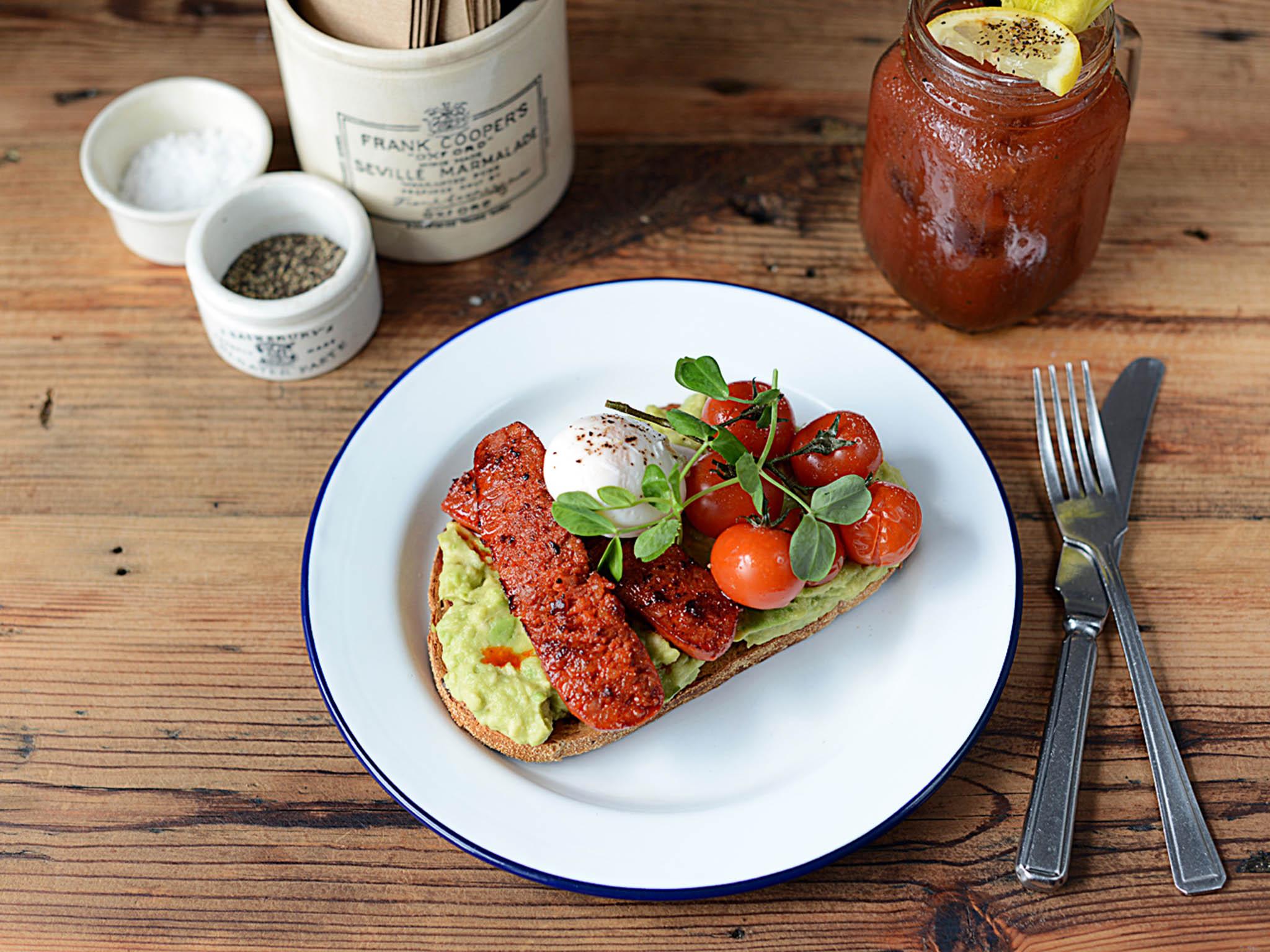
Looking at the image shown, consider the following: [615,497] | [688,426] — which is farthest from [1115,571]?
[615,497]

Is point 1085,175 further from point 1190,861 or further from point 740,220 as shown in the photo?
point 1190,861

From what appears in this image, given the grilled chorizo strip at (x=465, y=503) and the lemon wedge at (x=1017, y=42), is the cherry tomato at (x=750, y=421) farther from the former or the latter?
the lemon wedge at (x=1017, y=42)

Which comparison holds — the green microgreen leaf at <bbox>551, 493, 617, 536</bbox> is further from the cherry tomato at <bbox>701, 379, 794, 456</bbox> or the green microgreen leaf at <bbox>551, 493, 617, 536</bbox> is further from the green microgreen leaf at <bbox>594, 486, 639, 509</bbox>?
the cherry tomato at <bbox>701, 379, 794, 456</bbox>

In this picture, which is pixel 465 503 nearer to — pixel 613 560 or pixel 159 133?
pixel 613 560

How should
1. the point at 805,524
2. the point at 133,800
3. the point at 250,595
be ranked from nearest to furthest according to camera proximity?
the point at 805,524, the point at 133,800, the point at 250,595

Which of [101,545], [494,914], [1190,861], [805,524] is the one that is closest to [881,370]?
[805,524]

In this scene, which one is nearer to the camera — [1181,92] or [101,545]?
[101,545]
